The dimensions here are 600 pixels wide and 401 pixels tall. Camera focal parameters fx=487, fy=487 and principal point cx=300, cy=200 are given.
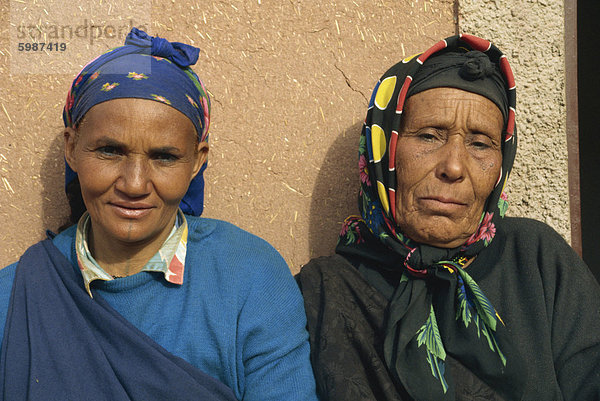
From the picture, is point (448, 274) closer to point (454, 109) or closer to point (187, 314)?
point (454, 109)

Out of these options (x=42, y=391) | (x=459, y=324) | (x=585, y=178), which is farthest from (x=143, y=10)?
(x=585, y=178)

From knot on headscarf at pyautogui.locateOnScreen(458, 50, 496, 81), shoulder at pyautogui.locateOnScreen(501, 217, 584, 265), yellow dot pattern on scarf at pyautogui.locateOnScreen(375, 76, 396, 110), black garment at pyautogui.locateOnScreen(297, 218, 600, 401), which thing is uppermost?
knot on headscarf at pyautogui.locateOnScreen(458, 50, 496, 81)

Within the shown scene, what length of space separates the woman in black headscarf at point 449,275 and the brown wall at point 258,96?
0.42 meters

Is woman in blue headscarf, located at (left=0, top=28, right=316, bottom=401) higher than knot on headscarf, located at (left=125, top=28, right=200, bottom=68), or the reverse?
knot on headscarf, located at (left=125, top=28, right=200, bottom=68)

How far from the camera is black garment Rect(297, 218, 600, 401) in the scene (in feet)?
5.54

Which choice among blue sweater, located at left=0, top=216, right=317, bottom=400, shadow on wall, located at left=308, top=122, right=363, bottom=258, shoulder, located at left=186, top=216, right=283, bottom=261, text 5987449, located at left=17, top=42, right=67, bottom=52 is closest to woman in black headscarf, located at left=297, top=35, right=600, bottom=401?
blue sweater, located at left=0, top=216, right=317, bottom=400

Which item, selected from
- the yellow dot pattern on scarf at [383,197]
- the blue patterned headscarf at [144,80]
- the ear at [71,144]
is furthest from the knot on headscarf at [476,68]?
the ear at [71,144]

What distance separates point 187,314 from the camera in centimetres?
167

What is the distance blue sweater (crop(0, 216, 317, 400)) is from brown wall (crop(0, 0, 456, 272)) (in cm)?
57

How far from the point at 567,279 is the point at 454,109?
77 cm

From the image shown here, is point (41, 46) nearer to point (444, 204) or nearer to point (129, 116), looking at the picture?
point (129, 116)

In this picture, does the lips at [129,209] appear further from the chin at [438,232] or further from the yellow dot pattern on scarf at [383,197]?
the chin at [438,232]

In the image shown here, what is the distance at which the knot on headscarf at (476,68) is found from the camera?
1808 millimetres

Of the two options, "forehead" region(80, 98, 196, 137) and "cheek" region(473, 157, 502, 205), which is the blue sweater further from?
"cheek" region(473, 157, 502, 205)
